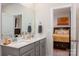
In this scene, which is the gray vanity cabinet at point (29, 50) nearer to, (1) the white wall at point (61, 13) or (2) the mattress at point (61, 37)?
(2) the mattress at point (61, 37)

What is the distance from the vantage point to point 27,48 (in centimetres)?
138

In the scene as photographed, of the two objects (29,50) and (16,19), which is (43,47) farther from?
(16,19)

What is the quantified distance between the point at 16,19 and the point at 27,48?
375 millimetres

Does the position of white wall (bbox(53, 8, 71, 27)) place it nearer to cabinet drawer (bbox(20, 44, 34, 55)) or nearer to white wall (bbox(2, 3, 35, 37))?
white wall (bbox(2, 3, 35, 37))

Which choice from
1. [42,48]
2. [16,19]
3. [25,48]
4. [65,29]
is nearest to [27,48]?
[25,48]

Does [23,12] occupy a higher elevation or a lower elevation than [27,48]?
higher

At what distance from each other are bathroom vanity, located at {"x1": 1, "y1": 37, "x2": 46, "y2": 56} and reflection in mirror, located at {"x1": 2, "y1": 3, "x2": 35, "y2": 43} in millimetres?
108

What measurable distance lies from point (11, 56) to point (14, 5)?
2.03ft

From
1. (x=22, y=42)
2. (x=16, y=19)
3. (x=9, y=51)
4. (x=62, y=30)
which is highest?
(x=16, y=19)

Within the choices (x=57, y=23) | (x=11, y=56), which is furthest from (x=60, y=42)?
(x=11, y=56)

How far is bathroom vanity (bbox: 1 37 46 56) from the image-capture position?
1.35 m

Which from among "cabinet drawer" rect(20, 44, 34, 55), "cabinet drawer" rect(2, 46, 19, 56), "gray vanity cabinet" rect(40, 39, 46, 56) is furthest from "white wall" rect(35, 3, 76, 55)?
"cabinet drawer" rect(2, 46, 19, 56)

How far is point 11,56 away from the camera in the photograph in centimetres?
140

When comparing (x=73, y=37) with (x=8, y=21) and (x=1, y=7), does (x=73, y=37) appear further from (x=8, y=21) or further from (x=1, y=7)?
(x=1, y=7)
